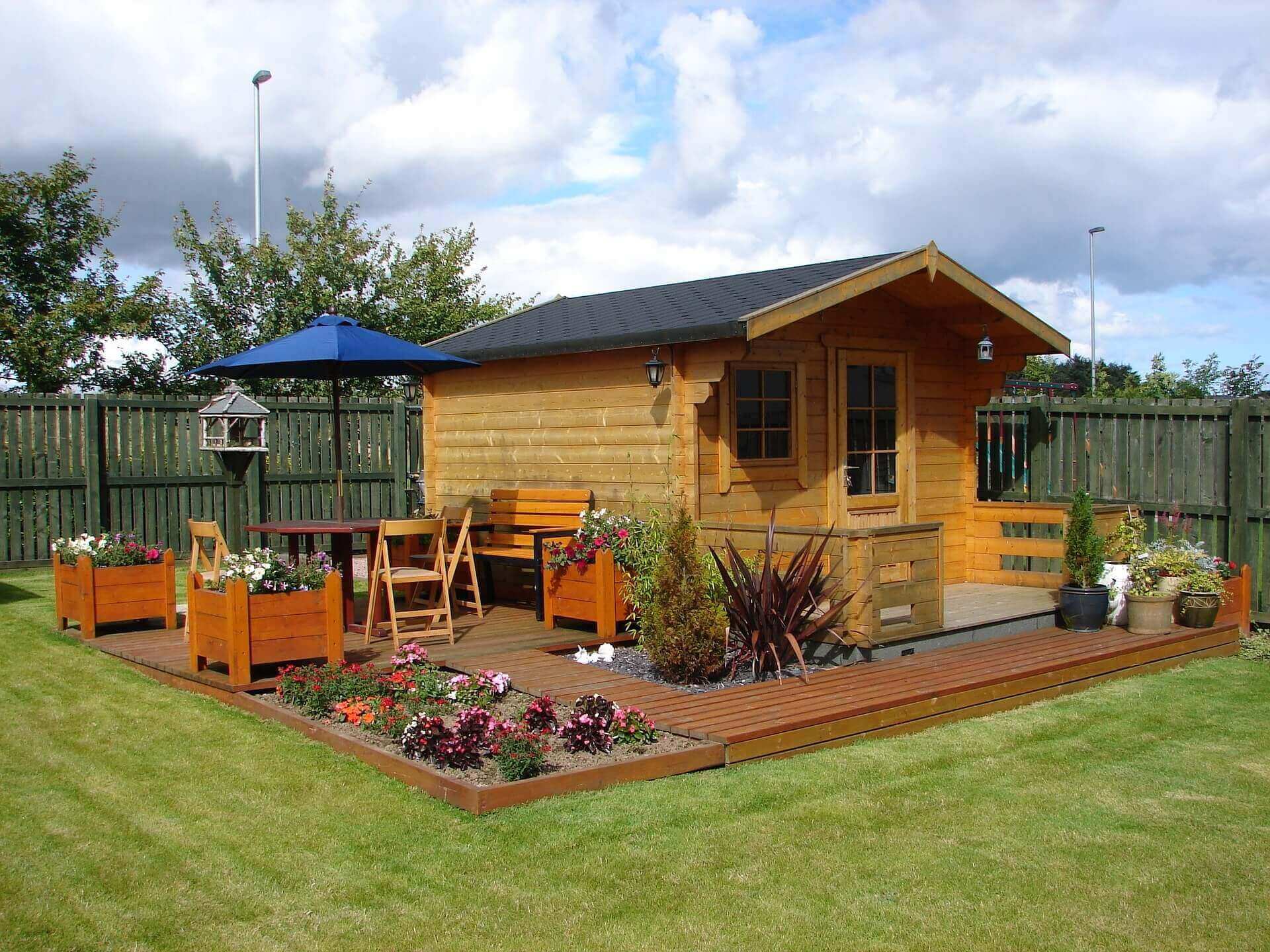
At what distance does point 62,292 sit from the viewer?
17.5 metres

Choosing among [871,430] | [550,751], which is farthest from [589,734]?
[871,430]

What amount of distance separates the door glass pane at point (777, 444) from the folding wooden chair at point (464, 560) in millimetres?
2326

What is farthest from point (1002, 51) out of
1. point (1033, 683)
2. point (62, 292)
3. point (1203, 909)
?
point (62, 292)

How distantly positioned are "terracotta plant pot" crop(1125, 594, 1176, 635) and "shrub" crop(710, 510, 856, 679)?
2643 millimetres

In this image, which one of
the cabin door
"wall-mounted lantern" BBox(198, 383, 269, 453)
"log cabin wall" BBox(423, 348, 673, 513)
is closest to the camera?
"log cabin wall" BBox(423, 348, 673, 513)

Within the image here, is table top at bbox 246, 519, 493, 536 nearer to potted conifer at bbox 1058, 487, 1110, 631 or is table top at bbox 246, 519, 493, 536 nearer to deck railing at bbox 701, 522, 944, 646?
deck railing at bbox 701, 522, 944, 646

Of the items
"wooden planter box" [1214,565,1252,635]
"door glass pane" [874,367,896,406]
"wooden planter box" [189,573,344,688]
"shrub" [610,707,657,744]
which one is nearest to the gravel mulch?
"shrub" [610,707,657,744]

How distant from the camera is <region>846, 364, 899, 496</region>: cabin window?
9172 mm

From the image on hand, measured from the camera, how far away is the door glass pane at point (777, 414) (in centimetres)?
855

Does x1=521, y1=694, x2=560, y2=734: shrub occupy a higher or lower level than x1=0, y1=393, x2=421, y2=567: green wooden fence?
lower

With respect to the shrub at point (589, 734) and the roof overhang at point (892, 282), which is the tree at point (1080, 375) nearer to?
the roof overhang at point (892, 282)

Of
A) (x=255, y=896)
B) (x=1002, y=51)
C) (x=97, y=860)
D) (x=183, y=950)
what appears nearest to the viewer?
(x=183, y=950)

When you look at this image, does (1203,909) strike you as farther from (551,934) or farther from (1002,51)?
(1002,51)

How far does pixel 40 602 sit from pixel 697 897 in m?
7.92
